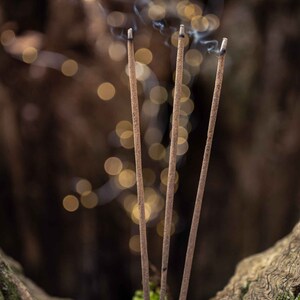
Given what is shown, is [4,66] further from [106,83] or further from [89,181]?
[89,181]

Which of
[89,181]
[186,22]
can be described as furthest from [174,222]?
[186,22]

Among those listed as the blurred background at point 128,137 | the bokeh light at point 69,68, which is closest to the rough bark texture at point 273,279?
the blurred background at point 128,137

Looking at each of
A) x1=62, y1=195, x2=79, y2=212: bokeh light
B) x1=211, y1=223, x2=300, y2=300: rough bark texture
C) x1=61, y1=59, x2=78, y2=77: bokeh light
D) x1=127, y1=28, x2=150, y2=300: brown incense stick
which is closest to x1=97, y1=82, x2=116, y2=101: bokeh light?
x1=61, y1=59, x2=78, y2=77: bokeh light

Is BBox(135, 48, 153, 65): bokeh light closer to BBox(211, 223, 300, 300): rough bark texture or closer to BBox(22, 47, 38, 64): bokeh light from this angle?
BBox(22, 47, 38, 64): bokeh light

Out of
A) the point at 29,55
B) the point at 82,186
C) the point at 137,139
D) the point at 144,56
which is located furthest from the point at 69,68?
the point at 137,139

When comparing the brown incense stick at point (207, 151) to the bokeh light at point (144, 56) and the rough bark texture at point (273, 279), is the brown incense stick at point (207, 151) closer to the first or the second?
the rough bark texture at point (273, 279)

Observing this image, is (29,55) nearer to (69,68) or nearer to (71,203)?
(69,68)

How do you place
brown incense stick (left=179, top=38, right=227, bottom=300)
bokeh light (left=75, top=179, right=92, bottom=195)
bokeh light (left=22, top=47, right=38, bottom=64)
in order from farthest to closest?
1. bokeh light (left=75, top=179, right=92, bottom=195)
2. bokeh light (left=22, top=47, right=38, bottom=64)
3. brown incense stick (left=179, top=38, right=227, bottom=300)
